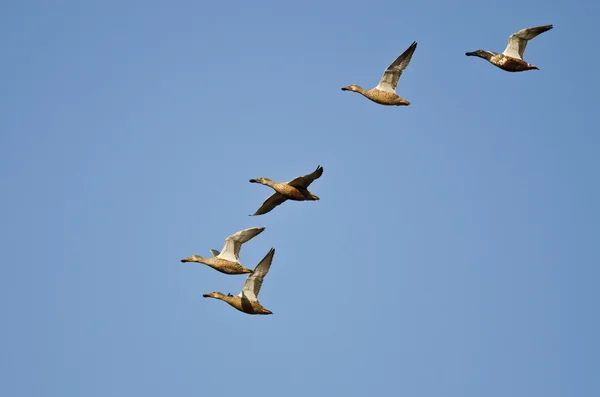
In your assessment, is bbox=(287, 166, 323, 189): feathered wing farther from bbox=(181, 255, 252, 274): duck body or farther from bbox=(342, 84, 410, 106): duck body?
bbox=(342, 84, 410, 106): duck body

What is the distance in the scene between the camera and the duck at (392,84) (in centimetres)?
3262

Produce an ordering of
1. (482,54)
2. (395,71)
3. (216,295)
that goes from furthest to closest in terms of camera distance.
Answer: (482,54)
(395,71)
(216,295)

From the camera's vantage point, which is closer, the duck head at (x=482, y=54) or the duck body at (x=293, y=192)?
the duck body at (x=293, y=192)

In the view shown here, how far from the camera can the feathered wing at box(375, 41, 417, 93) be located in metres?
32.5

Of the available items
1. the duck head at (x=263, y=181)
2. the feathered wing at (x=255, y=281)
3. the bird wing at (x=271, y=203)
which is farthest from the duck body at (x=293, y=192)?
the feathered wing at (x=255, y=281)

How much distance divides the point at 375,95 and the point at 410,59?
1.82 meters

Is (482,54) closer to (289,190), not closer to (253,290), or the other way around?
(289,190)

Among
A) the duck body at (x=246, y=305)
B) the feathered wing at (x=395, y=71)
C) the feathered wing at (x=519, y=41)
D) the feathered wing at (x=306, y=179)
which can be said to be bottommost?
the duck body at (x=246, y=305)

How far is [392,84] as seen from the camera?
3316 cm

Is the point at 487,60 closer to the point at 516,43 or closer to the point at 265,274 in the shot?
the point at 516,43

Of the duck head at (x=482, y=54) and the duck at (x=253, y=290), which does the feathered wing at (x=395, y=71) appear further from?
the duck at (x=253, y=290)

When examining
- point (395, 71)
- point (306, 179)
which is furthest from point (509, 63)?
point (306, 179)

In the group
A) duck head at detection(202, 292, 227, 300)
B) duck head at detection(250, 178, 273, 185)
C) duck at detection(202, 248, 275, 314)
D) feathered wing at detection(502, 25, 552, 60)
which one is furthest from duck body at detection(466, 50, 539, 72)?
duck head at detection(202, 292, 227, 300)

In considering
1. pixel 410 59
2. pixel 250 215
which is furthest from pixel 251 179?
pixel 410 59
